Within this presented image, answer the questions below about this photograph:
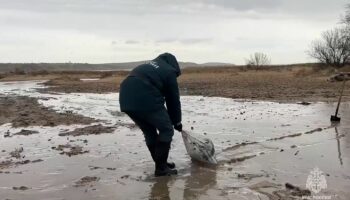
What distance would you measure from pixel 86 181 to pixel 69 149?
279cm

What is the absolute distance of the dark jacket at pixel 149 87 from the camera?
283 inches

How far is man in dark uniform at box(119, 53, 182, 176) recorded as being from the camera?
721cm

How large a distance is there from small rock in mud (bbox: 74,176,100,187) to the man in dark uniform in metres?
0.92

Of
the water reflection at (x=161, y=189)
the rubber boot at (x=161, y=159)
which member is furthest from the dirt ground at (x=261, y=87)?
the water reflection at (x=161, y=189)

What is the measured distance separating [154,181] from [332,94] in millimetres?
16602

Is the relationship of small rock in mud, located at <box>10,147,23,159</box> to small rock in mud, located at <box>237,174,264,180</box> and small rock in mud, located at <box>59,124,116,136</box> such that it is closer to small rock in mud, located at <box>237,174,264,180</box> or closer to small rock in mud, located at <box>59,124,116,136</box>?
small rock in mud, located at <box>59,124,116,136</box>

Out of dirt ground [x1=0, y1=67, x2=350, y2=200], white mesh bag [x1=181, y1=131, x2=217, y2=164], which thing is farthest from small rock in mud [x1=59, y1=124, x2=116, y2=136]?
white mesh bag [x1=181, y1=131, x2=217, y2=164]

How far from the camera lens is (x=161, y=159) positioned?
7566mm

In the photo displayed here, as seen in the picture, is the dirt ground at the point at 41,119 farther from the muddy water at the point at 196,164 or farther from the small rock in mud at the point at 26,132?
the small rock in mud at the point at 26,132

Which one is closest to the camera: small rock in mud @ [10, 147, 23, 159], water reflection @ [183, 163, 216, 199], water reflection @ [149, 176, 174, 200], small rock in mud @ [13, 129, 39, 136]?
water reflection @ [149, 176, 174, 200]

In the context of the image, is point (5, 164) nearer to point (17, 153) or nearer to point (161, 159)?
point (17, 153)

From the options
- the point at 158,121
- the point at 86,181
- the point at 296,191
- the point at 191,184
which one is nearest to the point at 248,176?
the point at 191,184

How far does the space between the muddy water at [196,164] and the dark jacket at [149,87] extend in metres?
1.10

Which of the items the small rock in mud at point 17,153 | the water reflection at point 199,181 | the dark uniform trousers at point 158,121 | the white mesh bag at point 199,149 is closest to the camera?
the water reflection at point 199,181
